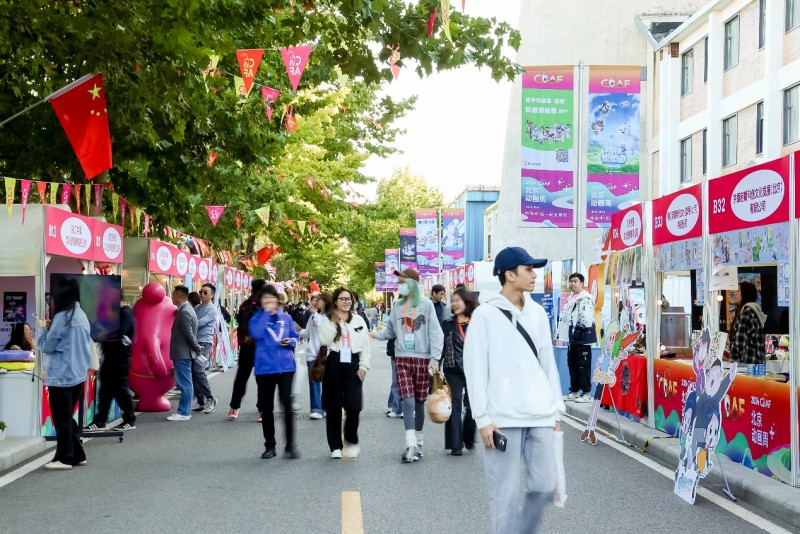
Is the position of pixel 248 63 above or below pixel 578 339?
above

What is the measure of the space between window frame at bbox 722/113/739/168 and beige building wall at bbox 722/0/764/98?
0.81m

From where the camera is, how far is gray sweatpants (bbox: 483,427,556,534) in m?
5.14

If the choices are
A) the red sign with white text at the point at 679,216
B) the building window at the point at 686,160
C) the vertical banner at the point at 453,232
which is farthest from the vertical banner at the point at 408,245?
the red sign with white text at the point at 679,216

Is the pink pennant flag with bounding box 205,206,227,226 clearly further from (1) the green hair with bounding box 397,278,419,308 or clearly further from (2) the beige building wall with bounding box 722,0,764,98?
(1) the green hair with bounding box 397,278,419,308

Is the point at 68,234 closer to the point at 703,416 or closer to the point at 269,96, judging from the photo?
the point at 269,96

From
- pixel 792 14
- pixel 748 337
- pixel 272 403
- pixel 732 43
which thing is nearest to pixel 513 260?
pixel 272 403

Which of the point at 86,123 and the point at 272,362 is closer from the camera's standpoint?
the point at 272,362

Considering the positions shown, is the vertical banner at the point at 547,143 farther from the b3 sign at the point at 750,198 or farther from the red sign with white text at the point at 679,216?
the b3 sign at the point at 750,198

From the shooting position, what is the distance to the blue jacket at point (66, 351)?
959 centimetres

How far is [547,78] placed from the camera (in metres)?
19.9

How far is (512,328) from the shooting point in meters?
5.25

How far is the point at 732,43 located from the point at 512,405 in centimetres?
2804

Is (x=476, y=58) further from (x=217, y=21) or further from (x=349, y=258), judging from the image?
(x=349, y=258)

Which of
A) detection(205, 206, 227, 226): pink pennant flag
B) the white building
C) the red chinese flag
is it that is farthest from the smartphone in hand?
detection(205, 206, 227, 226): pink pennant flag
